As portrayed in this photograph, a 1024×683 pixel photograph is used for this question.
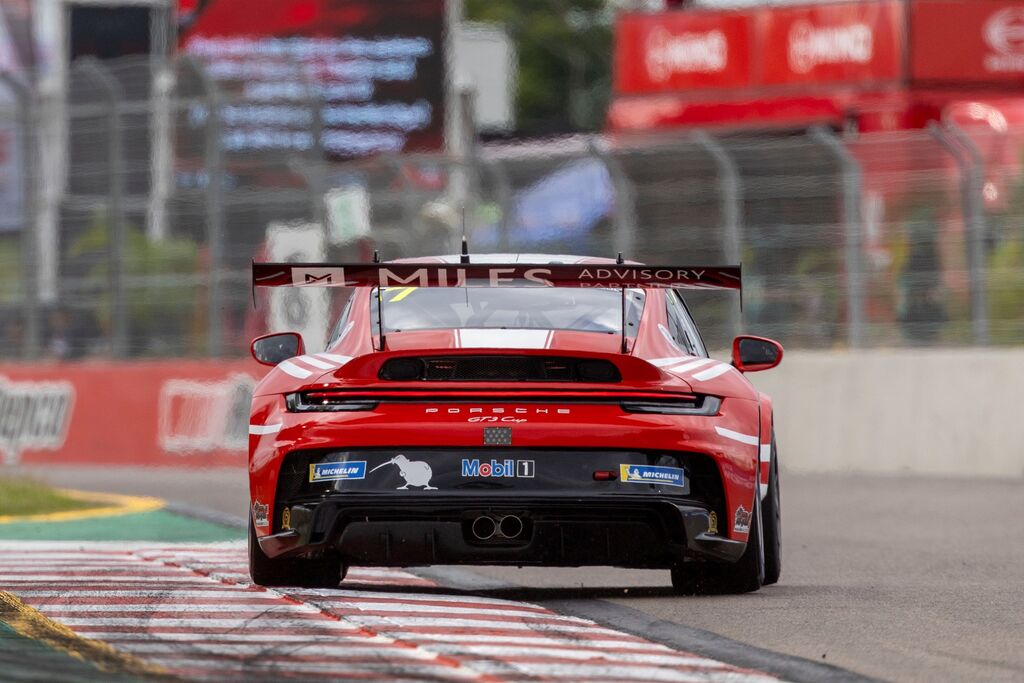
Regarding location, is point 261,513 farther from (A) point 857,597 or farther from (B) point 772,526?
(A) point 857,597

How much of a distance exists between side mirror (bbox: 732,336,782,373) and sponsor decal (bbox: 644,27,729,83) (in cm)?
1946

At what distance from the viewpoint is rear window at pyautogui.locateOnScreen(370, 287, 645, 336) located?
30.3 feet

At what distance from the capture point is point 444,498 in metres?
8.58

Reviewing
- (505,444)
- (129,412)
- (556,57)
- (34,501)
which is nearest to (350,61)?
(129,412)

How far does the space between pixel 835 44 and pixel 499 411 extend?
20.7 meters

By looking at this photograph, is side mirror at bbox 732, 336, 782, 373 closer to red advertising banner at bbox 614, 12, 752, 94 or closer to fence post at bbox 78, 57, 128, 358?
fence post at bbox 78, 57, 128, 358

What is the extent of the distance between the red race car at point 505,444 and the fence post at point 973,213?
33.1 ft

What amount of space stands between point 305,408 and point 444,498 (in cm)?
62

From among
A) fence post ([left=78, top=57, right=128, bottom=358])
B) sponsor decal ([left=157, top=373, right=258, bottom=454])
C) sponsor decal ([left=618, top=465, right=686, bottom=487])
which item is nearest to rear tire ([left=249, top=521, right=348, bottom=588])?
sponsor decal ([left=618, top=465, right=686, bottom=487])

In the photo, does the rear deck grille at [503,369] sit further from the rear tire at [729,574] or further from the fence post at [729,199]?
the fence post at [729,199]

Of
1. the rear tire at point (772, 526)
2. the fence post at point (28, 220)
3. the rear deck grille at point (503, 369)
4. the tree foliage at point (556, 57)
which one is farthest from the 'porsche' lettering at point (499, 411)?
the tree foliage at point (556, 57)

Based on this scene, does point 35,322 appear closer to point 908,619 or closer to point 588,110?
point 908,619

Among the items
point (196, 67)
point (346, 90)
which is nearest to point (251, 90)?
point (346, 90)

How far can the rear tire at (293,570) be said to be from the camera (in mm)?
9258
